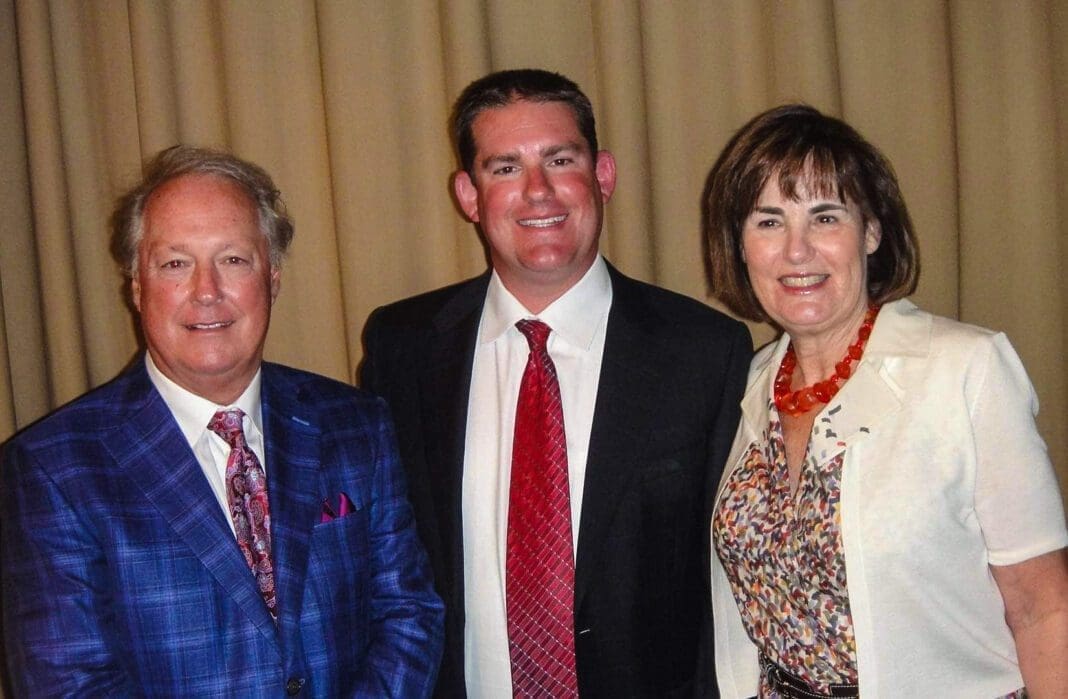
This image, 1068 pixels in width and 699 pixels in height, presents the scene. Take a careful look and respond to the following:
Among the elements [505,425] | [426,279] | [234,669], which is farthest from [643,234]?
[234,669]

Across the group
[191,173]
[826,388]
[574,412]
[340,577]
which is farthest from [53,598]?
[826,388]

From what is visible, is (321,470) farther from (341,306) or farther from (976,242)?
(976,242)

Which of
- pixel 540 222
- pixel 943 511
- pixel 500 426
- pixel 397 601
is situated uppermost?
pixel 540 222

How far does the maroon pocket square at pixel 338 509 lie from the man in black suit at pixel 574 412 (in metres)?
0.23

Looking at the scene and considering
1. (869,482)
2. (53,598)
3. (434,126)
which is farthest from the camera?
(434,126)

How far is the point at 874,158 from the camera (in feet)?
5.49

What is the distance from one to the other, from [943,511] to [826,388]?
30 cm

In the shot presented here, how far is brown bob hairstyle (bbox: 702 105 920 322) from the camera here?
1.66 m

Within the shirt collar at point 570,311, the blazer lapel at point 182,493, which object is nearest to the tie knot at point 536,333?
the shirt collar at point 570,311

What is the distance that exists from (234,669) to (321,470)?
1.20ft

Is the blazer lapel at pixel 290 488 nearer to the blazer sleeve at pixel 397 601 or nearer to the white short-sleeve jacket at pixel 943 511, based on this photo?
the blazer sleeve at pixel 397 601

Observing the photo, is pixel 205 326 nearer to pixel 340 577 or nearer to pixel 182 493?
pixel 182 493

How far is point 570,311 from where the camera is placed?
193cm

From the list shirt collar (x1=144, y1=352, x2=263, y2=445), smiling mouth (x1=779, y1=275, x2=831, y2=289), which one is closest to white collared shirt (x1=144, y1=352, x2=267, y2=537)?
shirt collar (x1=144, y1=352, x2=263, y2=445)
